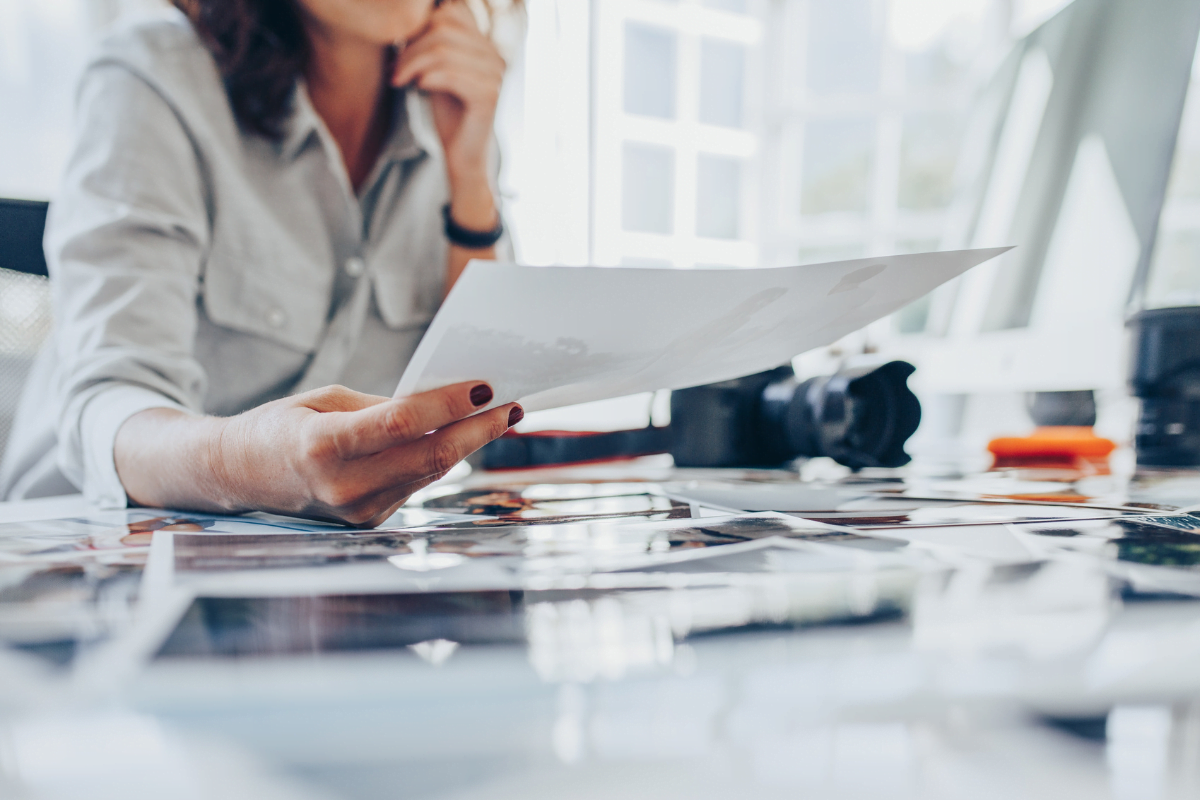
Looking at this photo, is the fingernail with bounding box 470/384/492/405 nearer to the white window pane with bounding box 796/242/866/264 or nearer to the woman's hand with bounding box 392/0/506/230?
the woman's hand with bounding box 392/0/506/230

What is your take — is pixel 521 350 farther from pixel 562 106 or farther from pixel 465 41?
pixel 562 106

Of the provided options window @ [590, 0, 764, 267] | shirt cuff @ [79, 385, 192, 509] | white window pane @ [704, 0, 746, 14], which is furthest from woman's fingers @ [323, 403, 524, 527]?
white window pane @ [704, 0, 746, 14]

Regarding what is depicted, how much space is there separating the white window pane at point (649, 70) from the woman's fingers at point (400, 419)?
2.68m

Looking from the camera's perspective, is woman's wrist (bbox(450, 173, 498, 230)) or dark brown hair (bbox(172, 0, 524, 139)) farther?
woman's wrist (bbox(450, 173, 498, 230))

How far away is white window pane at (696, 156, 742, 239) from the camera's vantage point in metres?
2.73

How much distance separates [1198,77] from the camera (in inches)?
35.2

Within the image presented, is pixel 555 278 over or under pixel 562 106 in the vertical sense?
under

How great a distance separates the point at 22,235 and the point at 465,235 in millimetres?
449

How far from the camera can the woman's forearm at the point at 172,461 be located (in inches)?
13.1

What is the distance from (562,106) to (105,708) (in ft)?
8.80

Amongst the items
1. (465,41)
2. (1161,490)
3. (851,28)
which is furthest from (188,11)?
(851,28)

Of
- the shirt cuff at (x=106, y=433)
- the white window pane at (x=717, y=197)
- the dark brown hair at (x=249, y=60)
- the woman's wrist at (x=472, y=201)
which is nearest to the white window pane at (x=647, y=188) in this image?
the white window pane at (x=717, y=197)

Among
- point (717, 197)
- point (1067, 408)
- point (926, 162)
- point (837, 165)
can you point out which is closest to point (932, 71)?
point (926, 162)

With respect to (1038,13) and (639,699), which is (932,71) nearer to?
(1038,13)
